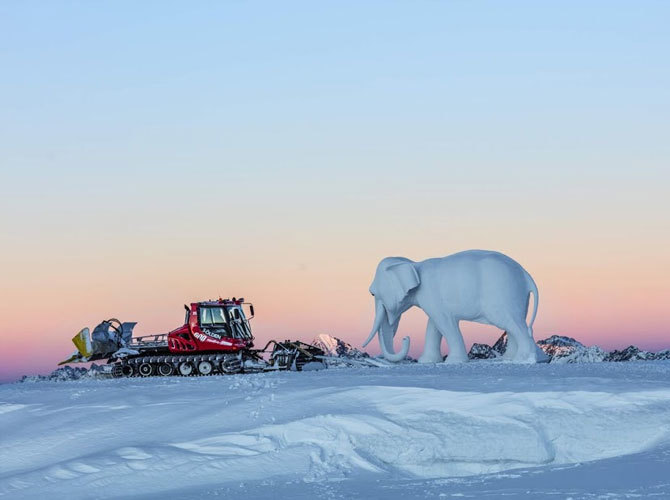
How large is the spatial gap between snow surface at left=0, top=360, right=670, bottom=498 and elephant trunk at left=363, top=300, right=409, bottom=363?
814cm

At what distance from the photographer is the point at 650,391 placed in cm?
1336

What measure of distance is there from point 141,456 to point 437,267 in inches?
451

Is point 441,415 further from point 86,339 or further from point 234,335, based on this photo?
point 86,339

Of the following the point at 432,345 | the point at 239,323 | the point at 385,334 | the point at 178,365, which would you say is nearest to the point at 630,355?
the point at 432,345

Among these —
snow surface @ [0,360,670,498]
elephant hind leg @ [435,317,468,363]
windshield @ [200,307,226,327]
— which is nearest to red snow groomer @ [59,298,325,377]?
windshield @ [200,307,226,327]

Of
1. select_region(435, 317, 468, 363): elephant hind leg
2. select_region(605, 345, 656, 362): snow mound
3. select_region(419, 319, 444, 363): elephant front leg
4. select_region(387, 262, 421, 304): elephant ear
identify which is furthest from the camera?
select_region(605, 345, 656, 362): snow mound

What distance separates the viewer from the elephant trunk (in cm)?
2328

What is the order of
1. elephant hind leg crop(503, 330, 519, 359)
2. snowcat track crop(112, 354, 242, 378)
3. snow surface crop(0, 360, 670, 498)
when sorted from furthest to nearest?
1. snowcat track crop(112, 354, 242, 378)
2. elephant hind leg crop(503, 330, 519, 359)
3. snow surface crop(0, 360, 670, 498)

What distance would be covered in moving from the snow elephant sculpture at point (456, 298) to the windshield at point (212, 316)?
3487 mm

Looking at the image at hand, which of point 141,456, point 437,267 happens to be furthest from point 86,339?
point 141,456

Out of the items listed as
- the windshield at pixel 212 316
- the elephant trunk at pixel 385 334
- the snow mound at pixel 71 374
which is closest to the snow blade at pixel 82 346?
the snow mound at pixel 71 374

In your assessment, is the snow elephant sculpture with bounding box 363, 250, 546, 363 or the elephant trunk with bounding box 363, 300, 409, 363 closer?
the snow elephant sculpture with bounding box 363, 250, 546, 363

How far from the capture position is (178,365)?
22938 mm

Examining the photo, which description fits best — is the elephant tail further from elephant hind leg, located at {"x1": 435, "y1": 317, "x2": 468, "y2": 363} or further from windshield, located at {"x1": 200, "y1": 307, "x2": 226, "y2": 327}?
windshield, located at {"x1": 200, "y1": 307, "x2": 226, "y2": 327}
